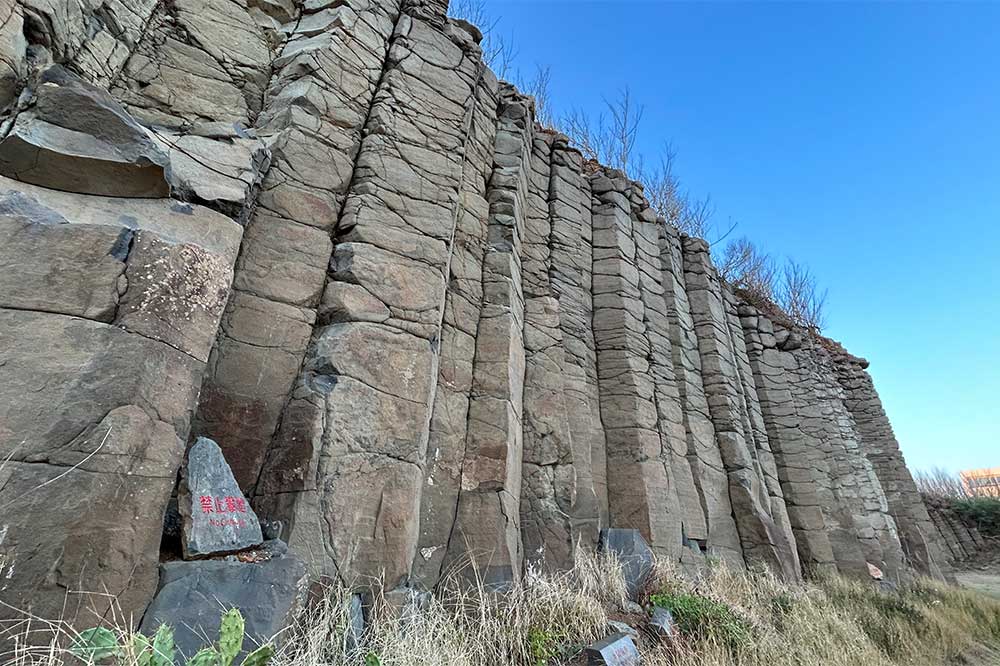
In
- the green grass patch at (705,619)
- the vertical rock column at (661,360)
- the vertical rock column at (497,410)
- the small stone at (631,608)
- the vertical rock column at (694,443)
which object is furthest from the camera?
the vertical rock column at (694,443)

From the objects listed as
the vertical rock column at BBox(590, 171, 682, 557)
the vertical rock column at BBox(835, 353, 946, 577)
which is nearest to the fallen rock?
the vertical rock column at BBox(590, 171, 682, 557)

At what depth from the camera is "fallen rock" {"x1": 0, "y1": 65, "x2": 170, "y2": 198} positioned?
124 inches

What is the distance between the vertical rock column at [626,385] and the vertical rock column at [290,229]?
15.4 ft

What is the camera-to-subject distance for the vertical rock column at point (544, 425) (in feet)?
17.9

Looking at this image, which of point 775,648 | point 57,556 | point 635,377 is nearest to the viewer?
point 57,556

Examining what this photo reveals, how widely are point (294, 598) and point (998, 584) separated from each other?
2033cm

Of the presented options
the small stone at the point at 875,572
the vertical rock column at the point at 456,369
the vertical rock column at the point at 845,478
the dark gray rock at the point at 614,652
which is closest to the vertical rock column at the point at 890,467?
the vertical rock column at the point at 845,478

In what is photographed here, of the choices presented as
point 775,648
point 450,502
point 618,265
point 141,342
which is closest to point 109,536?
point 141,342

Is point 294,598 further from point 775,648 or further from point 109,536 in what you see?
point 775,648

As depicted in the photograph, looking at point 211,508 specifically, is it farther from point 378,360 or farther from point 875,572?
Result: point 875,572

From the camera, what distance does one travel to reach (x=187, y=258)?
11.0 ft

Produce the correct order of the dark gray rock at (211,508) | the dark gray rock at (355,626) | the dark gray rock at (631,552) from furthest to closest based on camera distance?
the dark gray rock at (631,552), the dark gray rock at (355,626), the dark gray rock at (211,508)

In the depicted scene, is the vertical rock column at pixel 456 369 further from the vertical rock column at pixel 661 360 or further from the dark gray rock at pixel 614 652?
the vertical rock column at pixel 661 360

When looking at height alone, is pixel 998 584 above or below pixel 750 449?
below
